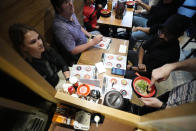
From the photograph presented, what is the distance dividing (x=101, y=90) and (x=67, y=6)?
134cm

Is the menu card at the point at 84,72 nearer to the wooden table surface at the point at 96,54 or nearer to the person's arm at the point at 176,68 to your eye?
the wooden table surface at the point at 96,54

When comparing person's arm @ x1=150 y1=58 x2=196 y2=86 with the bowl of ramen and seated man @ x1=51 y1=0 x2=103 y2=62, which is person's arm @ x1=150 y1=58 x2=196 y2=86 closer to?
the bowl of ramen

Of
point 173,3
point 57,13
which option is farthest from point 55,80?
point 173,3

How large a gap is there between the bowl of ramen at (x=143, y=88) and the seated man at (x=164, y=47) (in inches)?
8.4

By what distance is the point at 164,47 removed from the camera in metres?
1.73

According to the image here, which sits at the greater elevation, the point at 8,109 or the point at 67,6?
the point at 67,6

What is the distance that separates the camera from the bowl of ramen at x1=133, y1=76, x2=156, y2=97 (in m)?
1.48

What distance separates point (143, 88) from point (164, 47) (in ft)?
2.65

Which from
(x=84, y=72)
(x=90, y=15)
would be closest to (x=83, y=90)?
(x=84, y=72)

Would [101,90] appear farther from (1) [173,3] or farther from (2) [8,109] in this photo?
(1) [173,3]

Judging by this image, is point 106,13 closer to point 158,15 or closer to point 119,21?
point 119,21

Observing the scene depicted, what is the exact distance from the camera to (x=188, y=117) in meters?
0.33

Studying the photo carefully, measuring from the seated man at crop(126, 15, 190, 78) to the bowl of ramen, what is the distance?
21 centimetres

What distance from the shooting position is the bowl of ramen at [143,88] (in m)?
1.48
